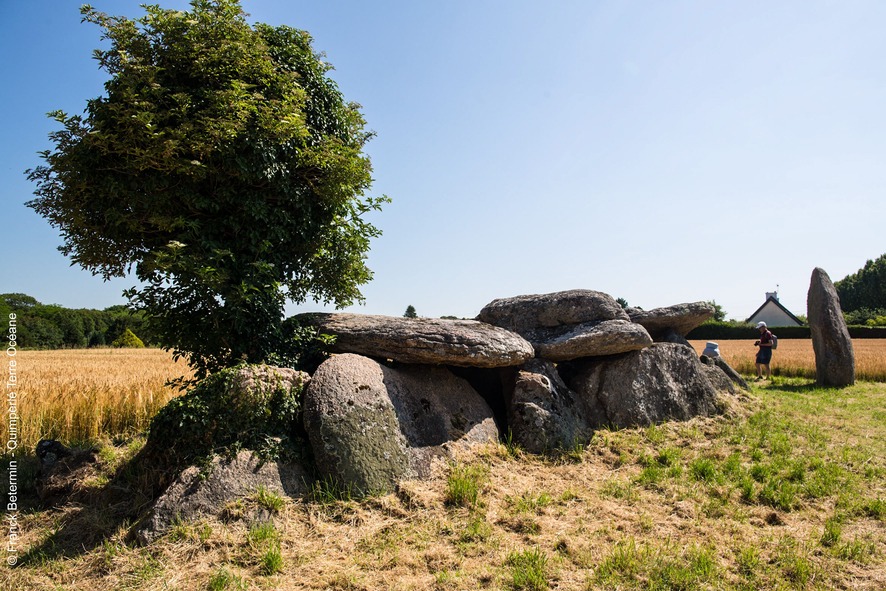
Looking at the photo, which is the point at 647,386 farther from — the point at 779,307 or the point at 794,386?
the point at 779,307

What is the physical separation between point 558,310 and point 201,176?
7245 mm

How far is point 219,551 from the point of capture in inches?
220

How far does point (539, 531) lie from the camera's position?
6.10 meters

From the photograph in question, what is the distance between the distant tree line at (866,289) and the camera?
65438 mm

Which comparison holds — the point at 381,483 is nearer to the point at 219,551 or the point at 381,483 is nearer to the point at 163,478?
the point at 219,551

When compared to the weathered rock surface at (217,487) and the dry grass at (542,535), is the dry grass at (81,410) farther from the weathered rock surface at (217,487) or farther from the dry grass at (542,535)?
the weathered rock surface at (217,487)

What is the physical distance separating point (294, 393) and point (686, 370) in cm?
842

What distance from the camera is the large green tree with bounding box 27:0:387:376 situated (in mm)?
7488

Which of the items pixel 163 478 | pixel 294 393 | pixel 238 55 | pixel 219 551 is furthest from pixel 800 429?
pixel 238 55

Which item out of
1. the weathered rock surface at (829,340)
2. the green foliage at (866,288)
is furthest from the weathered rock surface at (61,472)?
the green foliage at (866,288)

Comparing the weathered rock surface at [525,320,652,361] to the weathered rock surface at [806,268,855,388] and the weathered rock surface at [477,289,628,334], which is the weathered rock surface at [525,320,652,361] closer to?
the weathered rock surface at [477,289,628,334]

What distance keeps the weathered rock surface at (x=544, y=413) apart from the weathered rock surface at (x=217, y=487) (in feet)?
12.5

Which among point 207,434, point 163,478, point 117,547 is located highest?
point 207,434

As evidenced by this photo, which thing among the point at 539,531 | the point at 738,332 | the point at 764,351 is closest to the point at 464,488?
the point at 539,531
